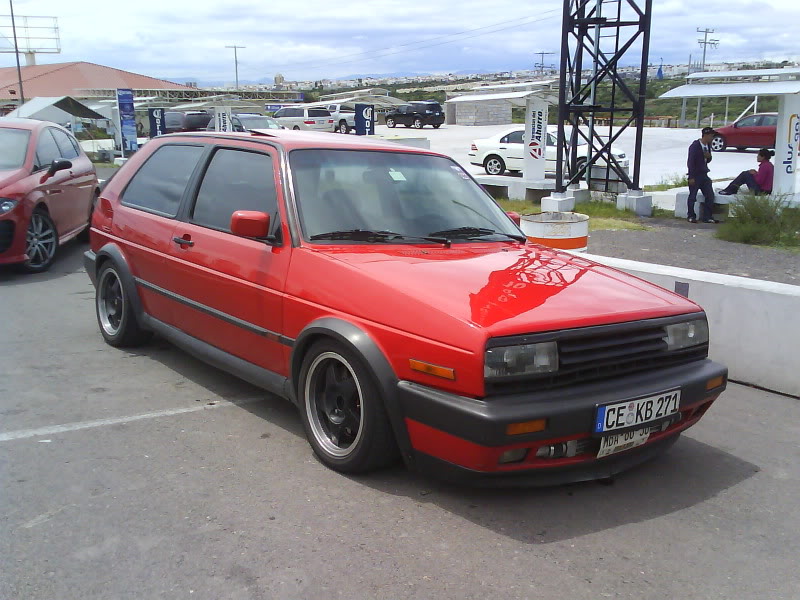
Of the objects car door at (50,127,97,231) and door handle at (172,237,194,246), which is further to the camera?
car door at (50,127,97,231)

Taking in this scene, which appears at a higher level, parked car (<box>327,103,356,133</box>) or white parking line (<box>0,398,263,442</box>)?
parked car (<box>327,103,356,133</box>)

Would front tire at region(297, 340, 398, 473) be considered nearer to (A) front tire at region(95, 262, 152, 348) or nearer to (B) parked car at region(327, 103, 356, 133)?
(A) front tire at region(95, 262, 152, 348)

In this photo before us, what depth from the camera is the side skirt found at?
4.21 m

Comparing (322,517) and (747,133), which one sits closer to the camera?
(322,517)

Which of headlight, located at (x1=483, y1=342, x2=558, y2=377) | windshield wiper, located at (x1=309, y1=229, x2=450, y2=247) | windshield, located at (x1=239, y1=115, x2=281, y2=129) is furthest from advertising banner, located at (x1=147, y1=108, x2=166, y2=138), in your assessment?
headlight, located at (x1=483, y1=342, x2=558, y2=377)

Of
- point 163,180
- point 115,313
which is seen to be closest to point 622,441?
point 163,180

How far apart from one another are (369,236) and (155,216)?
190 cm

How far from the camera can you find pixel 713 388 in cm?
379

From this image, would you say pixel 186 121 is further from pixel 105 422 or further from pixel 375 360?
pixel 375 360

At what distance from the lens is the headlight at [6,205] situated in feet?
26.1

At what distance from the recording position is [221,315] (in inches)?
180

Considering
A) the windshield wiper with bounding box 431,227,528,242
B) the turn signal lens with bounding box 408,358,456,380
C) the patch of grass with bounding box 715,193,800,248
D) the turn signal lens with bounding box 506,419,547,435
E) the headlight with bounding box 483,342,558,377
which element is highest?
the windshield wiper with bounding box 431,227,528,242

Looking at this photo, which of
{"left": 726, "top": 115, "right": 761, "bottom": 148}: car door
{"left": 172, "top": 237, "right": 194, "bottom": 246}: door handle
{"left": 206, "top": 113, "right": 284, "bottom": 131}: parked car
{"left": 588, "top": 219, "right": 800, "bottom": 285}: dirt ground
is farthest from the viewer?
{"left": 206, "top": 113, "right": 284, "bottom": 131}: parked car

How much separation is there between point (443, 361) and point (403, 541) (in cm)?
Answer: 77
